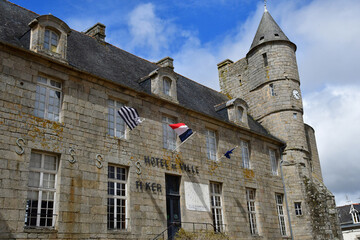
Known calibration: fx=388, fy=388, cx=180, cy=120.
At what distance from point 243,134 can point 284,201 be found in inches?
156

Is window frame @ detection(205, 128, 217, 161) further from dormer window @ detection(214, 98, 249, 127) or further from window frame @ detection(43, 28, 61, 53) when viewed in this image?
window frame @ detection(43, 28, 61, 53)

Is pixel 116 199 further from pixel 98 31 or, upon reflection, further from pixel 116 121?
pixel 98 31

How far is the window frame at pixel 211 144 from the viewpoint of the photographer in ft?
51.0

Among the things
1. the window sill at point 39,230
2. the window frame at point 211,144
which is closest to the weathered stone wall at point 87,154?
the window sill at point 39,230

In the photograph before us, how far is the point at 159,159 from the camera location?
13203mm

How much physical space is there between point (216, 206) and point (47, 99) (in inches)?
299

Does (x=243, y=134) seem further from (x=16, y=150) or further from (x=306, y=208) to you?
(x=16, y=150)

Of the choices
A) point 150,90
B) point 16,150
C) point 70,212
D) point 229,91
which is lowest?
point 70,212

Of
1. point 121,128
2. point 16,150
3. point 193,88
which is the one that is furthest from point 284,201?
point 16,150

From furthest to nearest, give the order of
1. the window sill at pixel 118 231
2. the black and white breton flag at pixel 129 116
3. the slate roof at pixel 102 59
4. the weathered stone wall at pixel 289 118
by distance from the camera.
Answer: the weathered stone wall at pixel 289 118
the slate roof at pixel 102 59
the black and white breton flag at pixel 129 116
the window sill at pixel 118 231

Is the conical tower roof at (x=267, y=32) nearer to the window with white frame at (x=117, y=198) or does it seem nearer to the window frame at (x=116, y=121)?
the window frame at (x=116, y=121)

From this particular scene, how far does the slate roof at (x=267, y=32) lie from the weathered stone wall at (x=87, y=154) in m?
7.81

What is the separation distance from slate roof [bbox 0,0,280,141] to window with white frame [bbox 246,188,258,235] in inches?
124

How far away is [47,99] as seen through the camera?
10789 mm
